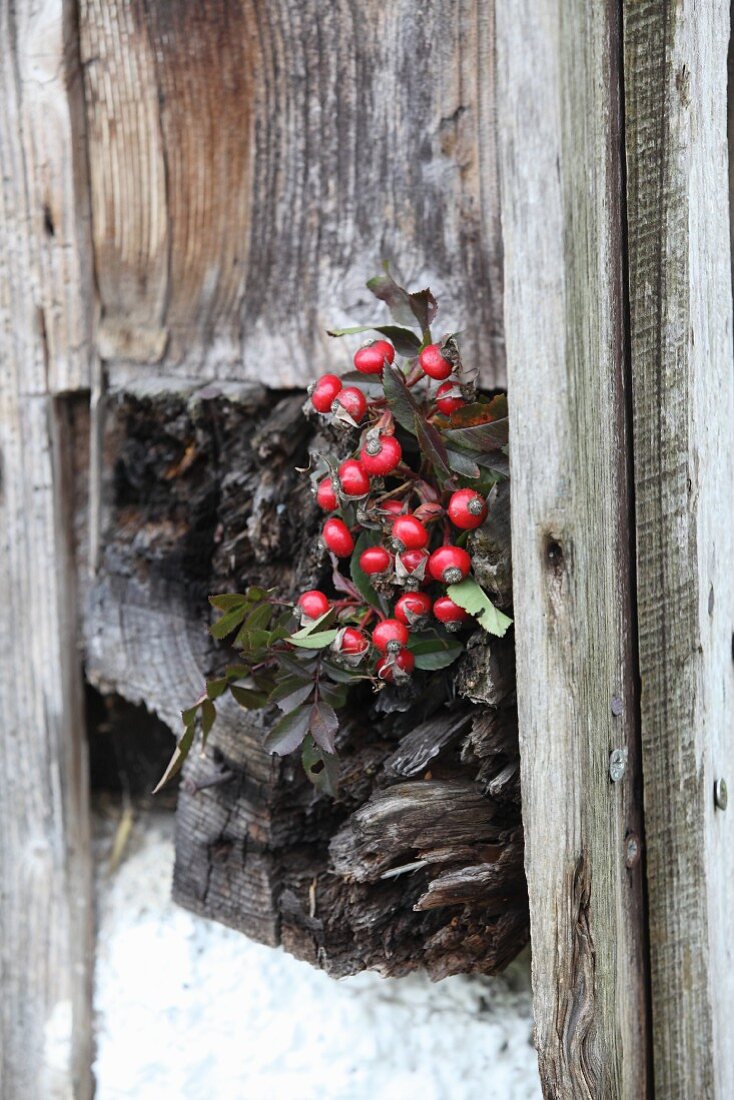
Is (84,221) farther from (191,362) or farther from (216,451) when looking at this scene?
(216,451)

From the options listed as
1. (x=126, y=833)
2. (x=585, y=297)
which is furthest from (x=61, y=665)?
(x=585, y=297)

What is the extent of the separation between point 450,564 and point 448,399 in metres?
0.18

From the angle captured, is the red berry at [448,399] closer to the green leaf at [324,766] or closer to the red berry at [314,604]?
the red berry at [314,604]

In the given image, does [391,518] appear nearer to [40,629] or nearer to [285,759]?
[285,759]

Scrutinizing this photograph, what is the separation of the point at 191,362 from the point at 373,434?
464 millimetres

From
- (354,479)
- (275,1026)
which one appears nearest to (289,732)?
(354,479)

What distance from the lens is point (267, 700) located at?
1.10 metres

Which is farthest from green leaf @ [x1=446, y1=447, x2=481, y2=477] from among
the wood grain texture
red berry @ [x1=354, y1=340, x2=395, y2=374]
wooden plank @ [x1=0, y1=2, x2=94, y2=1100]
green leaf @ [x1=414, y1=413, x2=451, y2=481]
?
wooden plank @ [x1=0, y1=2, x2=94, y2=1100]

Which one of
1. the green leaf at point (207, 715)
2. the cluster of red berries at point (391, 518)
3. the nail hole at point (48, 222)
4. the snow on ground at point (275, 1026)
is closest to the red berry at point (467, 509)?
the cluster of red berries at point (391, 518)

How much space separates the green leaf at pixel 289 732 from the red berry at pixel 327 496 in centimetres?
20

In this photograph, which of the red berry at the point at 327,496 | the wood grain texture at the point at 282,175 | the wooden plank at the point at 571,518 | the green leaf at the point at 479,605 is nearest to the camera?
the wooden plank at the point at 571,518

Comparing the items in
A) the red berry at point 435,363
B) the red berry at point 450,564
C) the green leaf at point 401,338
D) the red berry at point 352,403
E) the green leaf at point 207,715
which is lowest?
the green leaf at point 207,715

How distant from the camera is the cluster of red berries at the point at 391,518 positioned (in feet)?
3.26

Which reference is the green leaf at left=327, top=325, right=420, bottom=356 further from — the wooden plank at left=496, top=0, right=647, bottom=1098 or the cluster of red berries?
the wooden plank at left=496, top=0, right=647, bottom=1098
